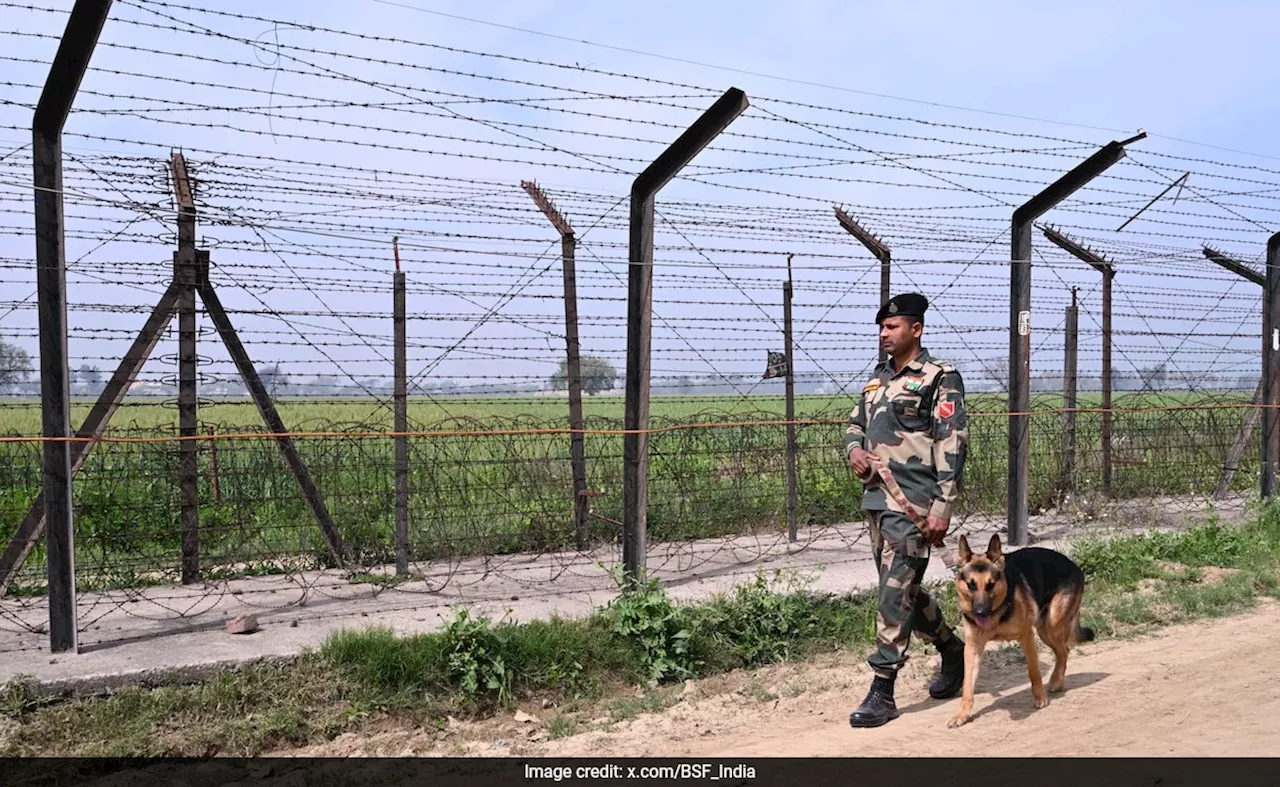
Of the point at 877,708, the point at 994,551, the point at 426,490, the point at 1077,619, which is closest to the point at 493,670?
the point at 877,708

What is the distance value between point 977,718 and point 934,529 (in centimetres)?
87

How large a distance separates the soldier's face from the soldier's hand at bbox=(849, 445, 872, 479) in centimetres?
48

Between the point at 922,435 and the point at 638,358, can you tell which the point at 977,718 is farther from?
the point at 638,358

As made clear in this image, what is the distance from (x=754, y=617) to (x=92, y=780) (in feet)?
11.2

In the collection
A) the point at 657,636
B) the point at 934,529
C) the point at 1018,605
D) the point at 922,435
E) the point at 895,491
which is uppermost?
the point at 922,435

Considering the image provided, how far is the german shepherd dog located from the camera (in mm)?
4629

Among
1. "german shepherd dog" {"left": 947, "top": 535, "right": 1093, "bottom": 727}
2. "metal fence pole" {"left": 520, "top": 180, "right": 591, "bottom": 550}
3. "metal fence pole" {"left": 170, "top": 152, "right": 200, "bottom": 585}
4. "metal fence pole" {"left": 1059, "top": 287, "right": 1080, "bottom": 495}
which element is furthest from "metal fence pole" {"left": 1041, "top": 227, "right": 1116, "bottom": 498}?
"metal fence pole" {"left": 170, "top": 152, "right": 200, "bottom": 585}

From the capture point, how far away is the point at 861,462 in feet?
16.0

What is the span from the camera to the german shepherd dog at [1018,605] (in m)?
4.63

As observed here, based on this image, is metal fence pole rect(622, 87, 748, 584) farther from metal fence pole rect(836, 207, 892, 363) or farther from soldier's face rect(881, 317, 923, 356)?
metal fence pole rect(836, 207, 892, 363)

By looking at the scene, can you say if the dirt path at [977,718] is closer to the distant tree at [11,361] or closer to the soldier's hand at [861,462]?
the soldier's hand at [861,462]

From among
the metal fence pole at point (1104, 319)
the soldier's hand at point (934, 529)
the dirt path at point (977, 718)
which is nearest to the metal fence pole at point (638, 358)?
the dirt path at point (977, 718)

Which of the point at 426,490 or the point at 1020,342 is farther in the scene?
the point at 1020,342

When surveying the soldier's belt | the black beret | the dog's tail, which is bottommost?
the dog's tail
